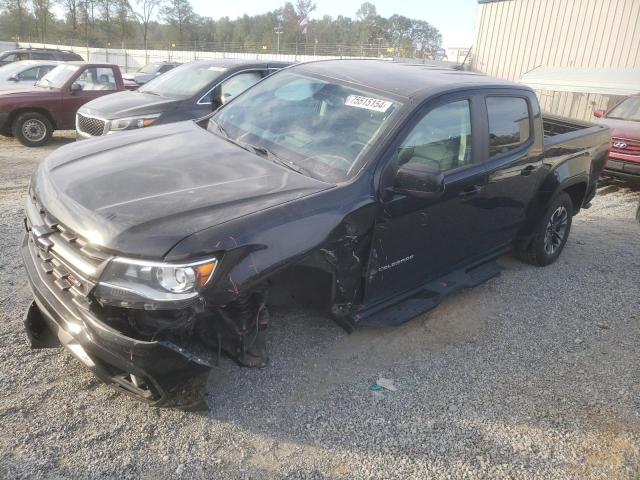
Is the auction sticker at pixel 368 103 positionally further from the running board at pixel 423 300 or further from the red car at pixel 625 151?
the red car at pixel 625 151

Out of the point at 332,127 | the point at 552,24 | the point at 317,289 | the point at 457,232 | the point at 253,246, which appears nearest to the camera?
the point at 253,246

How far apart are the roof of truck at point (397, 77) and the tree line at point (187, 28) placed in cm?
3593

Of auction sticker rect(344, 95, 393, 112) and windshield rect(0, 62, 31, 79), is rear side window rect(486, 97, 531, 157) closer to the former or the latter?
auction sticker rect(344, 95, 393, 112)

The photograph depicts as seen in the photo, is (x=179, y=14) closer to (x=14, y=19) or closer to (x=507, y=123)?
(x=14, y=19)

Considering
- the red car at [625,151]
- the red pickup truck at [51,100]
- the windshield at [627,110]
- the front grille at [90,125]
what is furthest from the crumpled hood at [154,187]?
the windshield at [627,110]

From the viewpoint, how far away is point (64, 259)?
8.05 feet

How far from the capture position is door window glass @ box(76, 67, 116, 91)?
9.98m

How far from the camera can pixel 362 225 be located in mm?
2947

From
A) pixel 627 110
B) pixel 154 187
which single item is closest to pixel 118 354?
pixel 154 187

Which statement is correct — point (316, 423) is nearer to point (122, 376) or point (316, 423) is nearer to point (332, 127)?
point (122, 376)

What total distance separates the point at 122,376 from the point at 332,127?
1.96 metres

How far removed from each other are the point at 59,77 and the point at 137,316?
9418mm

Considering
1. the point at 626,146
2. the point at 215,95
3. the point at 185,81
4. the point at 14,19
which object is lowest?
the point at 626,146

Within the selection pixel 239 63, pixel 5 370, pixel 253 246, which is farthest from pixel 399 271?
pixel 239 63
